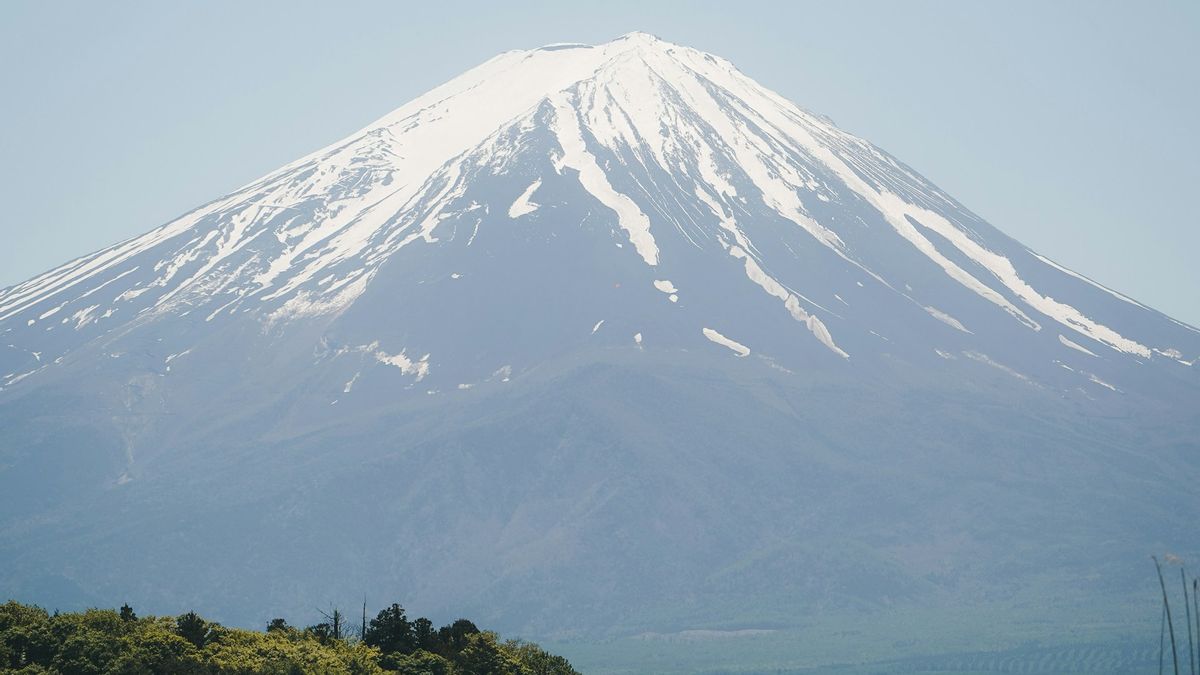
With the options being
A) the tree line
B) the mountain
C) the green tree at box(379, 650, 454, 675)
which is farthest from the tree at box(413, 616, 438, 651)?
the mountain

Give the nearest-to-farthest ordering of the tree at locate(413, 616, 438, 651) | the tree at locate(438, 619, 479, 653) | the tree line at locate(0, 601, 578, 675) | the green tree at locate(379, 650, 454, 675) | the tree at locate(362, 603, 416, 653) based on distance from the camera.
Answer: the tree line at locate(0, 601, 578, 675) < the green tree at locate(379, 650, 454, 675) < the tree at locate(362, 603, 416, 653) < the tree at locate(413, 616, 438, 651) < the tree at locate(438, 619, 479, 653)

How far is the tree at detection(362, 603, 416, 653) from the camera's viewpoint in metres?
61.6

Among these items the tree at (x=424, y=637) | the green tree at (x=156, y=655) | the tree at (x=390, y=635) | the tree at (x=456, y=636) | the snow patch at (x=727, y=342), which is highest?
the green tree at (x=156, y=655)

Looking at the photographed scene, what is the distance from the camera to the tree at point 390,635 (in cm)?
6162

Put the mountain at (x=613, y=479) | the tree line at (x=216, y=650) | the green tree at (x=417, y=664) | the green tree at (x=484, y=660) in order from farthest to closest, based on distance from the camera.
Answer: the mountain at (x=613, y=479) → the green tree at (x=484, y=660) → the green tree at (x=417, y=664) → the tree line at (x=216, y=650)

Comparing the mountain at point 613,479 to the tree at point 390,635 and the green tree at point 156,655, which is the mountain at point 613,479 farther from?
the green tree at point 156,655

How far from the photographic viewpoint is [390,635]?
206ft

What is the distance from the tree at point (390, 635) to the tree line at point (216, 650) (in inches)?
1.3

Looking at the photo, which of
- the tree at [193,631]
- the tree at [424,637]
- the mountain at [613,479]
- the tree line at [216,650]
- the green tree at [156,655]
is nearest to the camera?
the green tree at [156,655]

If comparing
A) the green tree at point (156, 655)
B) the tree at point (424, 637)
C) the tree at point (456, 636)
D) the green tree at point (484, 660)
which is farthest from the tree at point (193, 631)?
the tree at point (456, 636)

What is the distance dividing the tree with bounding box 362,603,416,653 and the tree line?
0.11ft

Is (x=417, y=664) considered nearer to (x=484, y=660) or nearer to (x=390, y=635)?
(x=484, y=660)

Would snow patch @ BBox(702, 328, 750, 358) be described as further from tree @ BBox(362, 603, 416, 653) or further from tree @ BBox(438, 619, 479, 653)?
tree @ BBox(362, 603, 416, 653)

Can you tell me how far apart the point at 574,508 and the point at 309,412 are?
1305 inches
